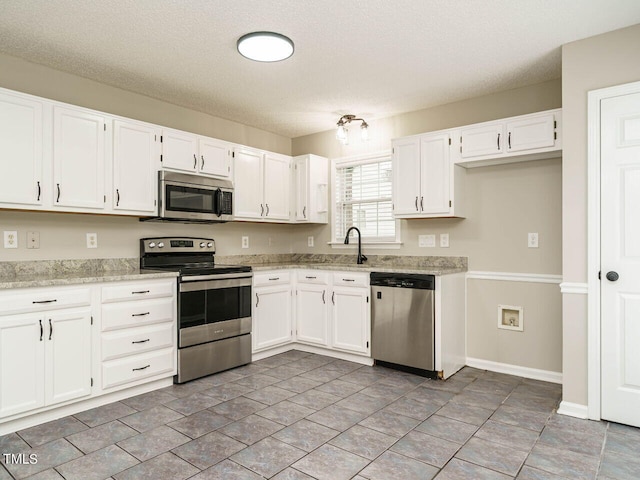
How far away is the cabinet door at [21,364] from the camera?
8.04ft

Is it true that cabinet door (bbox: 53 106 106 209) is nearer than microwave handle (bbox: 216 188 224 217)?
Yes

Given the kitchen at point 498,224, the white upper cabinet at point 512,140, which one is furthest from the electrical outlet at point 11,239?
the white upper cabinet at point 512,140

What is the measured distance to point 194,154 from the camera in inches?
150

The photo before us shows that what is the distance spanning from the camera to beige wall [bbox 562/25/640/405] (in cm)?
272

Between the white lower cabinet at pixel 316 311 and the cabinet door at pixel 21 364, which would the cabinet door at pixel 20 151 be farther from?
the white lower cabinet at pixel 316 311

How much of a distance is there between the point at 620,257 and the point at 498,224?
1.18 meters

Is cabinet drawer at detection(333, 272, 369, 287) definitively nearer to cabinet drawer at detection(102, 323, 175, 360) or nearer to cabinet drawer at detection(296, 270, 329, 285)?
cabinet drawer at detection(296, 270, 329, 285)

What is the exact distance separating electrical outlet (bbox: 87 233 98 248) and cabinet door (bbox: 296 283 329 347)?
6.36 ft

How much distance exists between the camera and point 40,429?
254 centimetres

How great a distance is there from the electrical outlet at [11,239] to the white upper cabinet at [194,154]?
47.2 inches

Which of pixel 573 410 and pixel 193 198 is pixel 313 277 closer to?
pixel 193 198

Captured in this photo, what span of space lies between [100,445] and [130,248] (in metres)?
1.77

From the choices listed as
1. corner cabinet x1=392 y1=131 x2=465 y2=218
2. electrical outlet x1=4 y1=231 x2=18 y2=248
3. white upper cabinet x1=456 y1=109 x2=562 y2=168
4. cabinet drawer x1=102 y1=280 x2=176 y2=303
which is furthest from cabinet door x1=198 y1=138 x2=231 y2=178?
white upper cabinet x1=456 y1=109 x2=562 y2=168

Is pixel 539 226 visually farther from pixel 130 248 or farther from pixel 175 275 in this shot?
pixel 130 248
